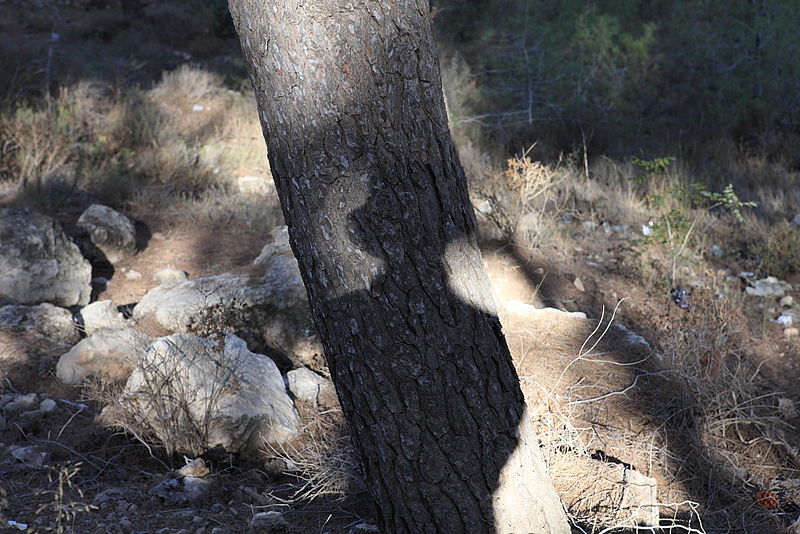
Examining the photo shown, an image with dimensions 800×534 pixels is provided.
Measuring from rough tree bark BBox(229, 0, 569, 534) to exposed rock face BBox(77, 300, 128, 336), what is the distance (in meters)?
2.39

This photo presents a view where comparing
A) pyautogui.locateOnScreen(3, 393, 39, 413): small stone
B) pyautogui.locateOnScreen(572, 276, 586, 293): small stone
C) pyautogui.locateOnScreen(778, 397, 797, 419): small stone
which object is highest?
pyautogui.locateOnScreen(3, 393, 39, 413): small stone

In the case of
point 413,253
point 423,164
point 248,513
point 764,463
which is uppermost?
point 423,164

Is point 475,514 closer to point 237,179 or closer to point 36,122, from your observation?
point 237,179

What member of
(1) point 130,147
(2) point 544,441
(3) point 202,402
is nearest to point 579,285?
(2) point 544,441

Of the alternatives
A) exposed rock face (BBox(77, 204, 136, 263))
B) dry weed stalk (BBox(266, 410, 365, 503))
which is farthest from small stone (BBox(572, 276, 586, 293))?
exposed rock face (BBox(77, 204, 136, 263))

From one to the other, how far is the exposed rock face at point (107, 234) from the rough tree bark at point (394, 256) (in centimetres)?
380

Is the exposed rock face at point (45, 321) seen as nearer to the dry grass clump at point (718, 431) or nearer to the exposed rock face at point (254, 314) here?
the exposed rock face at point (254, 314)

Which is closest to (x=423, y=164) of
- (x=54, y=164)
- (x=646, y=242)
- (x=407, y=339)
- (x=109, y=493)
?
(x=407, y=339)

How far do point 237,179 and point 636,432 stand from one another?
5390mm

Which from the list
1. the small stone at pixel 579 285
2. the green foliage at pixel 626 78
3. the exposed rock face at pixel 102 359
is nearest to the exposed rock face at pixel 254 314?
the exposed rock face at pixel 102 359

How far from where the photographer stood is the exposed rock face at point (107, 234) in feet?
16.8

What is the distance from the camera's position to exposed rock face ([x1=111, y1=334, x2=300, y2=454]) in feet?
9.17

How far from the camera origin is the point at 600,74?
8.53 meters

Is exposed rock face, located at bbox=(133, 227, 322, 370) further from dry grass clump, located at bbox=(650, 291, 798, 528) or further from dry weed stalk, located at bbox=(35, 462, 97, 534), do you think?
dry grass clump, located at bbox=(650, 291, 798, 528)
